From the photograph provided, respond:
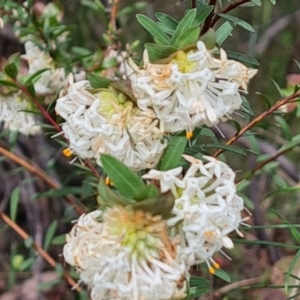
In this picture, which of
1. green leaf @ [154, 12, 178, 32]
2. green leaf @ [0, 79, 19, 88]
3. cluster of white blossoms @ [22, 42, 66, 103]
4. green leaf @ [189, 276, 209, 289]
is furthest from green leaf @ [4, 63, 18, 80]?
green leaf @ [189, 276, 209, 289]

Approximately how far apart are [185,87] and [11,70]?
381 mm

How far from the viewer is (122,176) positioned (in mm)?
498

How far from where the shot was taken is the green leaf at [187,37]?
52cm

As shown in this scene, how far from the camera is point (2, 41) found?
1.71 meters

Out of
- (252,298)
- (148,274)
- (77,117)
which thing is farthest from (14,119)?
(252,298)

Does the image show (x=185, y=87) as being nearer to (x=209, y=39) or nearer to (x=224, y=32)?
(x=209, y=39)

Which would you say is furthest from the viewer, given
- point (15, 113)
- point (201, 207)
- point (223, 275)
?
point (15, 113)

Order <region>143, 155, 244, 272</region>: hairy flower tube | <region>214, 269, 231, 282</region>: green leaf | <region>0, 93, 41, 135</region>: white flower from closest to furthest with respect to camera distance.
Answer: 1. <region>143, 155, 244, 272</region>: hairy flower tube
2. <region>214, 269, 231, 282</region>: green leaf
3. <region>0, 93, 41, 135</region>: white flower

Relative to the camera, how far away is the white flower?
3.03 feet

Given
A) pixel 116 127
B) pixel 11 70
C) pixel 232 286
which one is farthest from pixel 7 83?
pixel 232 286

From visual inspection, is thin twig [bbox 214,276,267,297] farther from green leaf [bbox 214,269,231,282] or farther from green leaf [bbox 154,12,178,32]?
green leaf [bbox 154,12,178,32]

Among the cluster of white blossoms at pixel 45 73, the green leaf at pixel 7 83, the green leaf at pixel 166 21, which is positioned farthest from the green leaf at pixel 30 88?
the green leaf at pixel 166 21

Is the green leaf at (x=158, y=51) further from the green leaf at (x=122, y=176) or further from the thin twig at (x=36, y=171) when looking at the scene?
the thin twig at (x=36, y=171)

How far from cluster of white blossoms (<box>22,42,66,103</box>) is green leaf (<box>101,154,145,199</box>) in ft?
1.72
